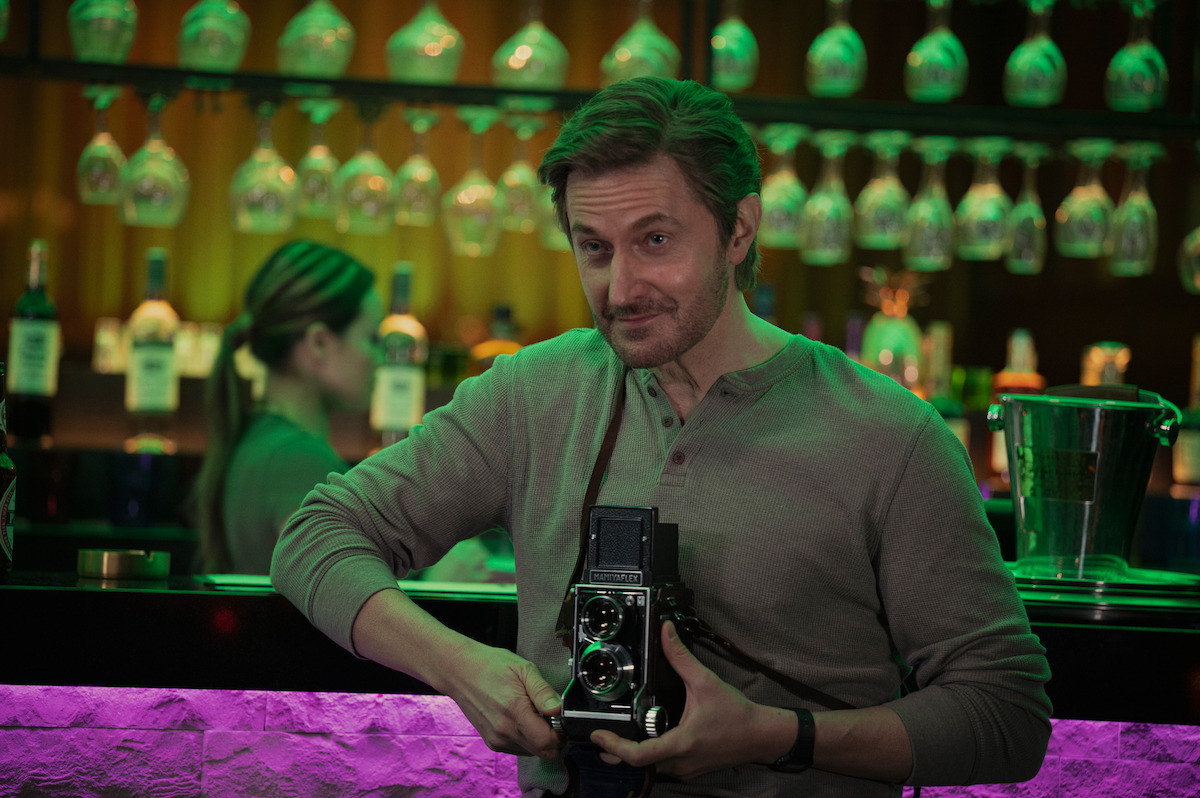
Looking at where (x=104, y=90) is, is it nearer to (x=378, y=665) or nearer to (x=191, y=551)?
(x=191, y=551)

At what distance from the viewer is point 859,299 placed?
4031mm

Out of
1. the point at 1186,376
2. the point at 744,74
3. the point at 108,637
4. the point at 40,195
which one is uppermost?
the point at 744,74

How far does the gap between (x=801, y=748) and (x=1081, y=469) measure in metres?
0.60

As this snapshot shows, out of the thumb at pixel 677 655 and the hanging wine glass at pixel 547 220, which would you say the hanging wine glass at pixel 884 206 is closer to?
the hanging wine glass at pixel 547 220

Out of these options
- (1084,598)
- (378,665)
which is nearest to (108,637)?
(378,665)

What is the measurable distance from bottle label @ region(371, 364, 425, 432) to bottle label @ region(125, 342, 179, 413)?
475 millimetres

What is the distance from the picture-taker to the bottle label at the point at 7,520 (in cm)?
153

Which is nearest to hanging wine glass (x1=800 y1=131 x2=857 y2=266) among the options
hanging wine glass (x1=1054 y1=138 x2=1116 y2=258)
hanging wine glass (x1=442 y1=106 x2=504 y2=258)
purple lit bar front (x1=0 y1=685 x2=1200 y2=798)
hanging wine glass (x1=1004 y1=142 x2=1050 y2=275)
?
hanging wine glass (x1=1004 y1=142 x2=1050 y2=275)

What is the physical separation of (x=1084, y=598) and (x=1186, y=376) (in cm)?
274

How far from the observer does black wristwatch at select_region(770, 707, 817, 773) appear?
3.81 feet

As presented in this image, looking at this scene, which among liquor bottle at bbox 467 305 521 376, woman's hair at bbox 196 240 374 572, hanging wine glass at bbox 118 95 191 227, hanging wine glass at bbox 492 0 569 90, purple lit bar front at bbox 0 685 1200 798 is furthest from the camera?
liquor bottle at bbox 467 305 521 376

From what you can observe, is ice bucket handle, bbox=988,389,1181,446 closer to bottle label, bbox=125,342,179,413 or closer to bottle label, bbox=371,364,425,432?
bottle label, bbox=371,364,425,432

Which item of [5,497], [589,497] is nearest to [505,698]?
[589,497]

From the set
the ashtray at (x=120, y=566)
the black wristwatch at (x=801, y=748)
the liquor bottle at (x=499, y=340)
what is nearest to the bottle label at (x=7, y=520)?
the ashtray at (x=120, y=566)
